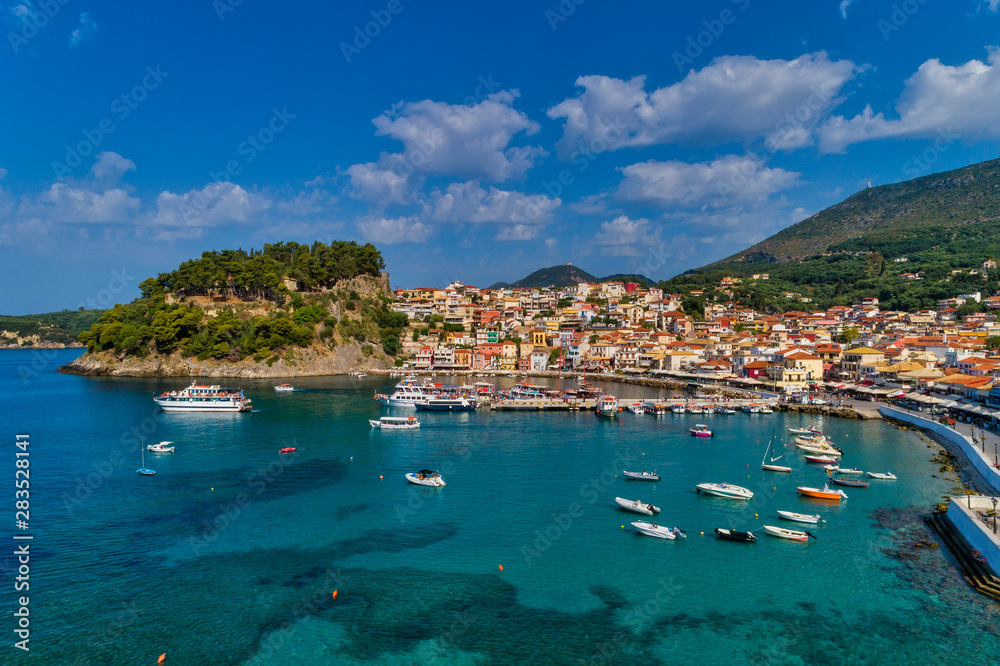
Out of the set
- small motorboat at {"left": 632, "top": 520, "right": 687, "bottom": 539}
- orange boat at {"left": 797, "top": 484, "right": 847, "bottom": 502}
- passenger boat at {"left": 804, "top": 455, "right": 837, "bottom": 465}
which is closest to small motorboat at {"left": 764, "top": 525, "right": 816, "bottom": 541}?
small motorboat at {"left": 632, "top": 520, "right": 687, "bottom": 539}

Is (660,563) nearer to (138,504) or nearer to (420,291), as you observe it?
(138,504)

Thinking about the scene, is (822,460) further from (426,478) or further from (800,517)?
(426,478)

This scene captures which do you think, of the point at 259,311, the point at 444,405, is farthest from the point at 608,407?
the point at 259,311

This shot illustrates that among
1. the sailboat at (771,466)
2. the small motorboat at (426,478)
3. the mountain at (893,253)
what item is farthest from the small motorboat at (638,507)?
the mountain at (893,253)

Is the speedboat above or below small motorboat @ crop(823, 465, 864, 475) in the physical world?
below

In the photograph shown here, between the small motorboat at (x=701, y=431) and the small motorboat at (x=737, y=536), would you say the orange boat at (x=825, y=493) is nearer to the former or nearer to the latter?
the small motorboat at (x=737, y=536)

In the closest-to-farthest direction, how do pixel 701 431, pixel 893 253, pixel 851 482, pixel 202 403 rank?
pixel 851 482, pixel 701 431, pixel 202 403, pixel 893 253

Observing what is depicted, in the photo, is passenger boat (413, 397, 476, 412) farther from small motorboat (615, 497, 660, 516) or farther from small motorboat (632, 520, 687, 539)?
small motorboat (632, 520, 687, 539)
